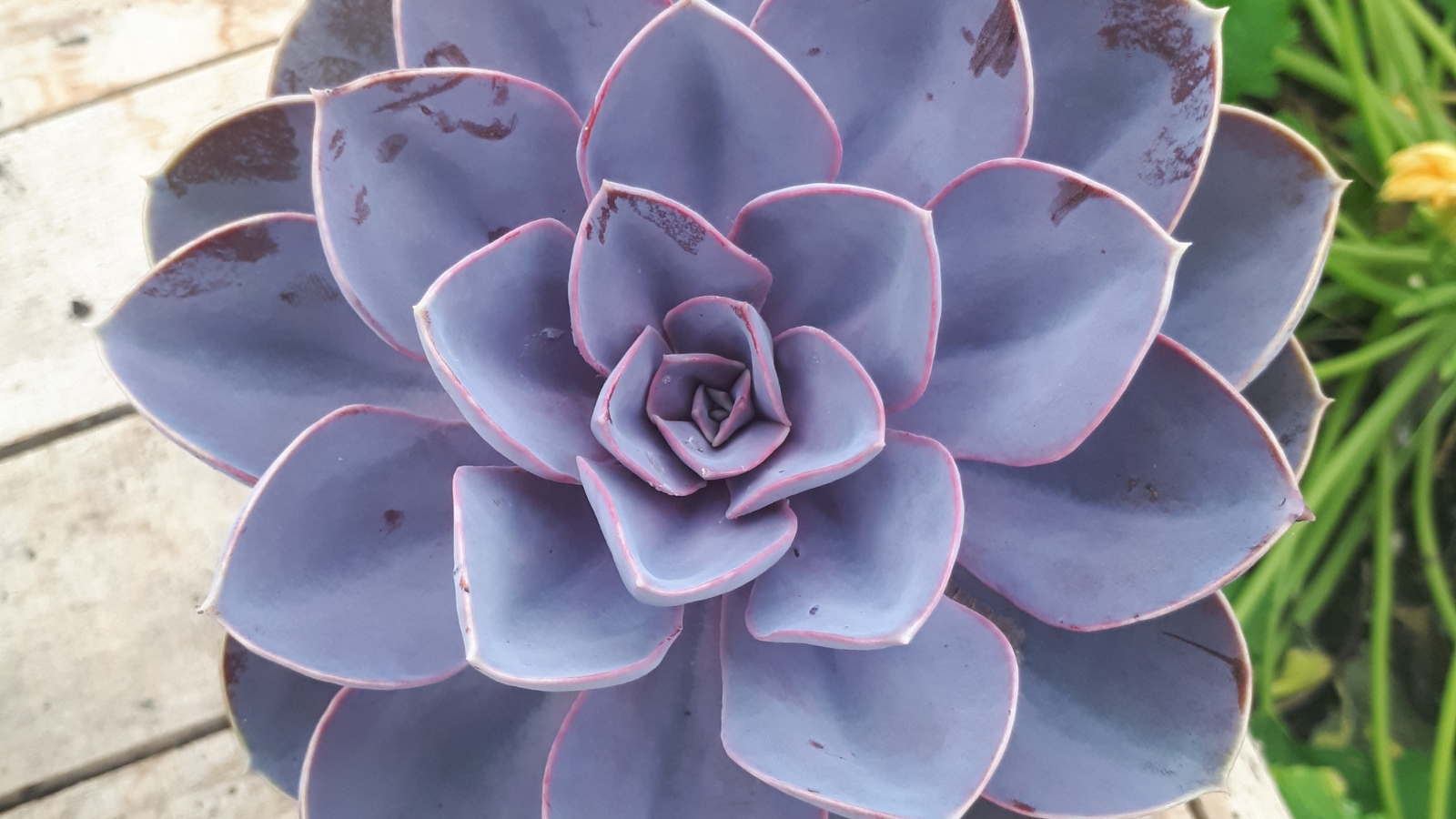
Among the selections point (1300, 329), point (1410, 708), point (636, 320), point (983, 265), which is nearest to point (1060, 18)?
point (983, 265)

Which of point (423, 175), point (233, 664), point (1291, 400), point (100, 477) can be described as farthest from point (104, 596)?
point (1291, 400)

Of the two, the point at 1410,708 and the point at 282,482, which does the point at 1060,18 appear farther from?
the point at 1410,708

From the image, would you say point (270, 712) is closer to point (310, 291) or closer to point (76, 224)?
point (310, 291)

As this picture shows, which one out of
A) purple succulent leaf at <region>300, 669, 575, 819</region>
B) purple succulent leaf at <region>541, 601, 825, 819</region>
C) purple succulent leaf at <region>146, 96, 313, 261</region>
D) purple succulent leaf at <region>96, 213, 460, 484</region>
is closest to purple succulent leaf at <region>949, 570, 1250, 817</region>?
purple succulent leaf at <region>541, 601, 825, 819</region>

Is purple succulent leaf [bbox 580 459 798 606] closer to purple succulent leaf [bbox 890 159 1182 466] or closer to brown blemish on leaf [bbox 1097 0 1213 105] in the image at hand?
purple succulent leaf [bbox 890 159 1182 466]

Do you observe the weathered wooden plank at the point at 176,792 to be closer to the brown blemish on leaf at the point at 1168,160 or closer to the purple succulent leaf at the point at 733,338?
the purple succulent leaf at the point at 733,338

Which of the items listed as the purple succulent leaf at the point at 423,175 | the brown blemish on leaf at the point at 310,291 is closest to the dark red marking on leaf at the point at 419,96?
the purple succulent leaf at the point at 423,175
